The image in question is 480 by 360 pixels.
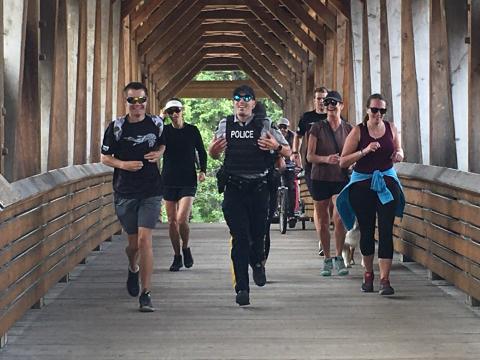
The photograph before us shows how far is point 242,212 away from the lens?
27.6 ft

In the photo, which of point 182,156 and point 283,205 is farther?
point 283,205

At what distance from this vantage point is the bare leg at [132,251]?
8.55 meters

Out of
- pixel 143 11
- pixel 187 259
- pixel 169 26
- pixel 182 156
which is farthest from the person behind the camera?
pixel 169 26

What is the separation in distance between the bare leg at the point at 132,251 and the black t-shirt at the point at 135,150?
1.33 feet

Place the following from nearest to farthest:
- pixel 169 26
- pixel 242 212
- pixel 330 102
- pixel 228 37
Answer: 1. pixel 242 212
2. pixel 330 102
3. pixel 169 26
4. pixel 228 37

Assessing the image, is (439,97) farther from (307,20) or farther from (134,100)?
(307,20)

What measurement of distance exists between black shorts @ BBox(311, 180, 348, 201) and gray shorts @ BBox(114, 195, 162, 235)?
2125 mm

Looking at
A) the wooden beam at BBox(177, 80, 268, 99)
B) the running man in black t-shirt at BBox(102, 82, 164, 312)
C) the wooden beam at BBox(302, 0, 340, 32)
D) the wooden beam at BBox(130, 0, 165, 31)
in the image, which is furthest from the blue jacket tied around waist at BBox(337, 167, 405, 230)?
the wooden beam at BBox(177, 80, 268, 99)

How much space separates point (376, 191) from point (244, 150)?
1.07 m

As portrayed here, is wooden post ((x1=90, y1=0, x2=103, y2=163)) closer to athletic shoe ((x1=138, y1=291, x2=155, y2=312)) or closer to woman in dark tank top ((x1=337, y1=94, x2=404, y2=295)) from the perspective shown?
woman in dark tank top ((x1=337, y1=94, x2=404, y2=295))

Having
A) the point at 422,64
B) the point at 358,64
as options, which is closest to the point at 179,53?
the point at 358,64

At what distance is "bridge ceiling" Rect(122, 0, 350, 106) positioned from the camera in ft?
71.6

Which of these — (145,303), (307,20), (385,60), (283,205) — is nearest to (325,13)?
(307,20)

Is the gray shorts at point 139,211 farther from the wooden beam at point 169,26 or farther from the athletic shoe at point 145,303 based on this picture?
A: the wooden beam at point 169,26
